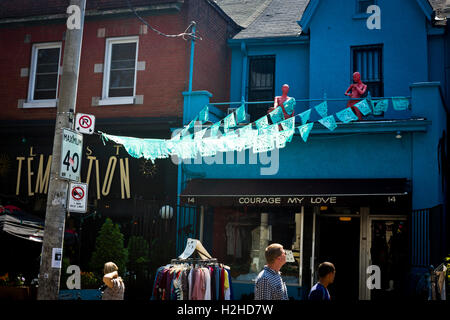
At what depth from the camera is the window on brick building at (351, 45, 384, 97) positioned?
15625mm

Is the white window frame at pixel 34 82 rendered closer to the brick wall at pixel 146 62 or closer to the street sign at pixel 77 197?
the brick wall at pixel 146 62

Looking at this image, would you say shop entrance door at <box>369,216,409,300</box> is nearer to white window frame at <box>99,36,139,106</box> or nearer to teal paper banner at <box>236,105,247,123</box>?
teal paper banner at <box>236,105,247,123</box>

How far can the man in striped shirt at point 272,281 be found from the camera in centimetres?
713

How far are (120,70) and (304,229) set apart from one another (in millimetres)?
6935

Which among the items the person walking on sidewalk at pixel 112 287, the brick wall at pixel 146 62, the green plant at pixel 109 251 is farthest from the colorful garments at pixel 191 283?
the brick wall at pixel 146 62

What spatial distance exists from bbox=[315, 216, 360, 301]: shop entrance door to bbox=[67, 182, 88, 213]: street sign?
6904mm

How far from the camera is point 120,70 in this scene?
16297mm

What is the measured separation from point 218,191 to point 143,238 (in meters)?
2.22

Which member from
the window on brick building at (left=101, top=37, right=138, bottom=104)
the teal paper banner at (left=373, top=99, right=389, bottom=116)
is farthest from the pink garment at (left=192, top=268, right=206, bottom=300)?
the window on brick building at (left=101, top=37, right=138, bottom=104)

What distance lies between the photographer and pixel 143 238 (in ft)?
46.5

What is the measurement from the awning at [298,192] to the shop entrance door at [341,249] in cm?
143

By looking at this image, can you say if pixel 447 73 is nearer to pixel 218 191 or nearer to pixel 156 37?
pixel 218 191

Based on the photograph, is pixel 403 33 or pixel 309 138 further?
pixel 403 33
